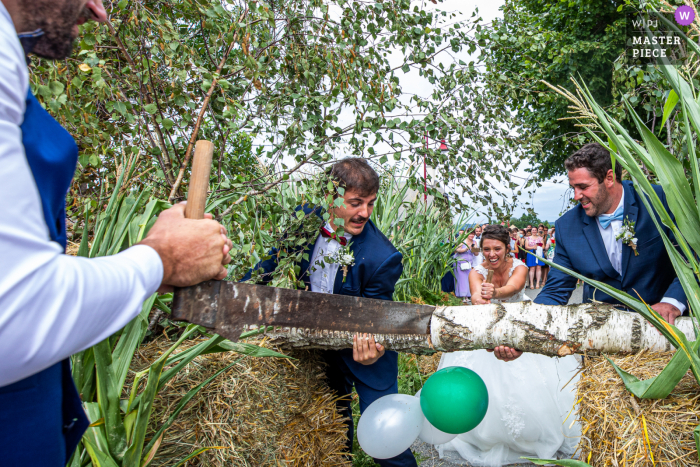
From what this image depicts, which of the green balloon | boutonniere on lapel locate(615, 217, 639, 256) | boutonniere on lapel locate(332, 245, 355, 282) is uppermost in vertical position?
boutonniere on lapel locate(615, 217, 639, 256)

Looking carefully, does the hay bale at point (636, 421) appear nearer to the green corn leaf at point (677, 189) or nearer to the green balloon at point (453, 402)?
the green corn leaf at point (677, 189)

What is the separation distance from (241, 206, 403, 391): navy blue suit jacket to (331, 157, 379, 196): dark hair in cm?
27

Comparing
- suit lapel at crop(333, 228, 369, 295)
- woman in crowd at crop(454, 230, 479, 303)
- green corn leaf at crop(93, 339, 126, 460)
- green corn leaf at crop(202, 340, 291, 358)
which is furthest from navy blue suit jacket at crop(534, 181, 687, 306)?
woman in crowd at crop(454, 230, 479, 303)

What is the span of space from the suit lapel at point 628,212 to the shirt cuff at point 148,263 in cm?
276

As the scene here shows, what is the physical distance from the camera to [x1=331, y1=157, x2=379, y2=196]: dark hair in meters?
2.58

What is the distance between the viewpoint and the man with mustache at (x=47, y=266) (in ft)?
1.84

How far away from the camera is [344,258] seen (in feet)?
7.90

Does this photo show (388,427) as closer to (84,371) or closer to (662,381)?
(662,381)

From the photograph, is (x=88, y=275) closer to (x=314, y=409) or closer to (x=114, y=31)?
(x=114, y=31)

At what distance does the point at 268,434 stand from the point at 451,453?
7.37 ft

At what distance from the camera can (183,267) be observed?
928 mm

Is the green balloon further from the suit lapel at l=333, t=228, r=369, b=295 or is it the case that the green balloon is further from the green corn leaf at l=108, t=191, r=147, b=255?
the green corn leaf at l=108, t=191, r=147, b=255

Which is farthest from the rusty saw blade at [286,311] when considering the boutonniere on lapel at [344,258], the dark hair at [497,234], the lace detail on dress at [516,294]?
the dark hair at [497,234]

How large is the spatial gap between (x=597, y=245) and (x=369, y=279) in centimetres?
161
